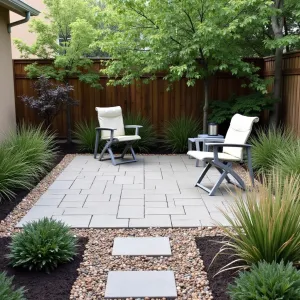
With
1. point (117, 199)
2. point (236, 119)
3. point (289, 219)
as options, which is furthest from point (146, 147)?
point (289, 219)

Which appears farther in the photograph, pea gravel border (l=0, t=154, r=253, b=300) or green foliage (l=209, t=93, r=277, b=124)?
green foliage (l=209, t=93, r=277, b=124)

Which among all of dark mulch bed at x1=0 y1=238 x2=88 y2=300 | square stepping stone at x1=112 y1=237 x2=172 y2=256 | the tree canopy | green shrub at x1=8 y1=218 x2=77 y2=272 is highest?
the tree canopy

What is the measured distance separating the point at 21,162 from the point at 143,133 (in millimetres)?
3176

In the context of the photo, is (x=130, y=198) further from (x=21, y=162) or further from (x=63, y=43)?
(x=63, y=43)

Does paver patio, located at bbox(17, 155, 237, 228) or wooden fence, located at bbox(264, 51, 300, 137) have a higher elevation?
wooden fence, located at bbox(264, 51, 300, 137)

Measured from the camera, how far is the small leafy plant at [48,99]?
788cm

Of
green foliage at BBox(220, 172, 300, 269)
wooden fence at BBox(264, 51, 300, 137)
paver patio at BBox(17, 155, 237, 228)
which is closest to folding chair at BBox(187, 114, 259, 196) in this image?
paver patio at BBox(17, 155, 237, 228)

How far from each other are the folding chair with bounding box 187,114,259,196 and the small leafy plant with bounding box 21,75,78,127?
11.6 feet

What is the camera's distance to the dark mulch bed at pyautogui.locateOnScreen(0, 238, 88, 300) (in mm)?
2652

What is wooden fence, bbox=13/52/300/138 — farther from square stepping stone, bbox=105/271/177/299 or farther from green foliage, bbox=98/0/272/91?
square stepping stone, bbox=105/271/177/299

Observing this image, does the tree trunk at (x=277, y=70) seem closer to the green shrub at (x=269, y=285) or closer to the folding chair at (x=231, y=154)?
the folding chair at (x=231, y=154)

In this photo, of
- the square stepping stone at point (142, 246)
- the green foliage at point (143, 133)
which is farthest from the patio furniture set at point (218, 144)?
the square stepping stone at point (142, 246)

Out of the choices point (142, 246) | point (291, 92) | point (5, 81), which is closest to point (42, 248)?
point (142, 246)

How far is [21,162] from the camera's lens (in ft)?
18.1
